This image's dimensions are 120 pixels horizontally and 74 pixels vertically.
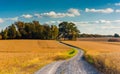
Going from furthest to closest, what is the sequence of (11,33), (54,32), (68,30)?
(68,30) < (54,32) < (11,33)

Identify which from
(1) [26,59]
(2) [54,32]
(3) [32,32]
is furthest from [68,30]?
(1) [26,59]

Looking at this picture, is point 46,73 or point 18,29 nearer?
point 46,73

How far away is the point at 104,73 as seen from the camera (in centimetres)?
1914

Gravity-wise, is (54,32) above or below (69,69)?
above

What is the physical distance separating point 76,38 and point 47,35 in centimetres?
1739

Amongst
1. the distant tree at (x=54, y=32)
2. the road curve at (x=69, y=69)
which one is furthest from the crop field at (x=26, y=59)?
the distant tree at (x=54, y=32)

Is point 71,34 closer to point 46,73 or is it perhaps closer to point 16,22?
point 16,22

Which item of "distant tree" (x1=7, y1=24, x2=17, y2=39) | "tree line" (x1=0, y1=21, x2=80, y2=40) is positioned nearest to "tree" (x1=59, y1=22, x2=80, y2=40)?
"tree line" (x1=0, y1=21, x2=80, y2=40)

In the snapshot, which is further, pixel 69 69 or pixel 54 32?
pixel 54 32

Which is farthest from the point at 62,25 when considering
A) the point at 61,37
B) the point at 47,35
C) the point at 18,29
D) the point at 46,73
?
the point at 46,73

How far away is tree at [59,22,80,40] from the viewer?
14900cm

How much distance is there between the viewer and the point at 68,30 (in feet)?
500

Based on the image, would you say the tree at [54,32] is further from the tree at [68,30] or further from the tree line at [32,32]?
the tree at [68,30]

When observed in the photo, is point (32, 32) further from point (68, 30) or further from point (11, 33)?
point (68, 30)
